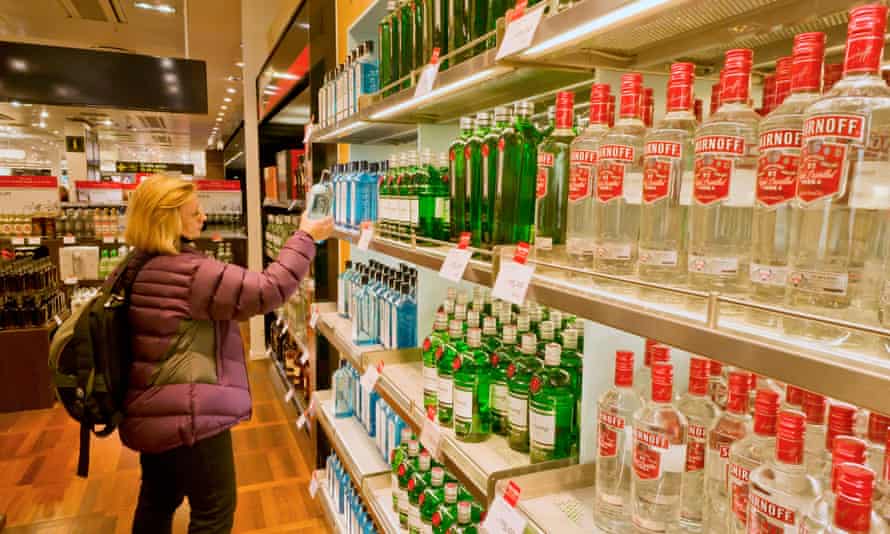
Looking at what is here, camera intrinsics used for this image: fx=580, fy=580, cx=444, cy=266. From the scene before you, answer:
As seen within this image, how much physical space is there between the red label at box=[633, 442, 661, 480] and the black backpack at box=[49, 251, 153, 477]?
1791 mm

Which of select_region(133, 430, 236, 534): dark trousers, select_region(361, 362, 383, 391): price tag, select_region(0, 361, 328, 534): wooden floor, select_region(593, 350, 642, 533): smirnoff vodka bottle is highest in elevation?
select_region(593, 350, 642, 533): smirnoff vodka bottle

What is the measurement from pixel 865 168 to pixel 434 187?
1214 mm

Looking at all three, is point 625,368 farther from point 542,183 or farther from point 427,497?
point 427,497

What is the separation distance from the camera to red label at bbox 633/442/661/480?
920 millimetres

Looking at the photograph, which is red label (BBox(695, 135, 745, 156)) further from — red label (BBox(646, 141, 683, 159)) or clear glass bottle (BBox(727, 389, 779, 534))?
clear glass bottle (BBox(727, 389, 779, 534))

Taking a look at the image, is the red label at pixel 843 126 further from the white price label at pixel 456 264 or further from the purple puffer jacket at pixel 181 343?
the purple puffer jacket at pixel 181 343

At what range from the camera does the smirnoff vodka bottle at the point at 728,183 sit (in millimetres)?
787

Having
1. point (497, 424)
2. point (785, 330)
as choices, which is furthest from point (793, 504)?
point (497, 424)

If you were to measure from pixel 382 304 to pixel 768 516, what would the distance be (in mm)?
1779

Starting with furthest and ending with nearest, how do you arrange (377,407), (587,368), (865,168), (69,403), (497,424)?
(377,407) → (69,403) → (497,424) → (587,368) → (865,168)

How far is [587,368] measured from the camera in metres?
1.19

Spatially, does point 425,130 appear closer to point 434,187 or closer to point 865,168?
point 434,187

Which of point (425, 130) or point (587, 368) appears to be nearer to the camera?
point (587, 368)

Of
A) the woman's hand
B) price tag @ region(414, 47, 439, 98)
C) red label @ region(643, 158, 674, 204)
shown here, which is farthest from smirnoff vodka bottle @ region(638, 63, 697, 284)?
the woman's hand
